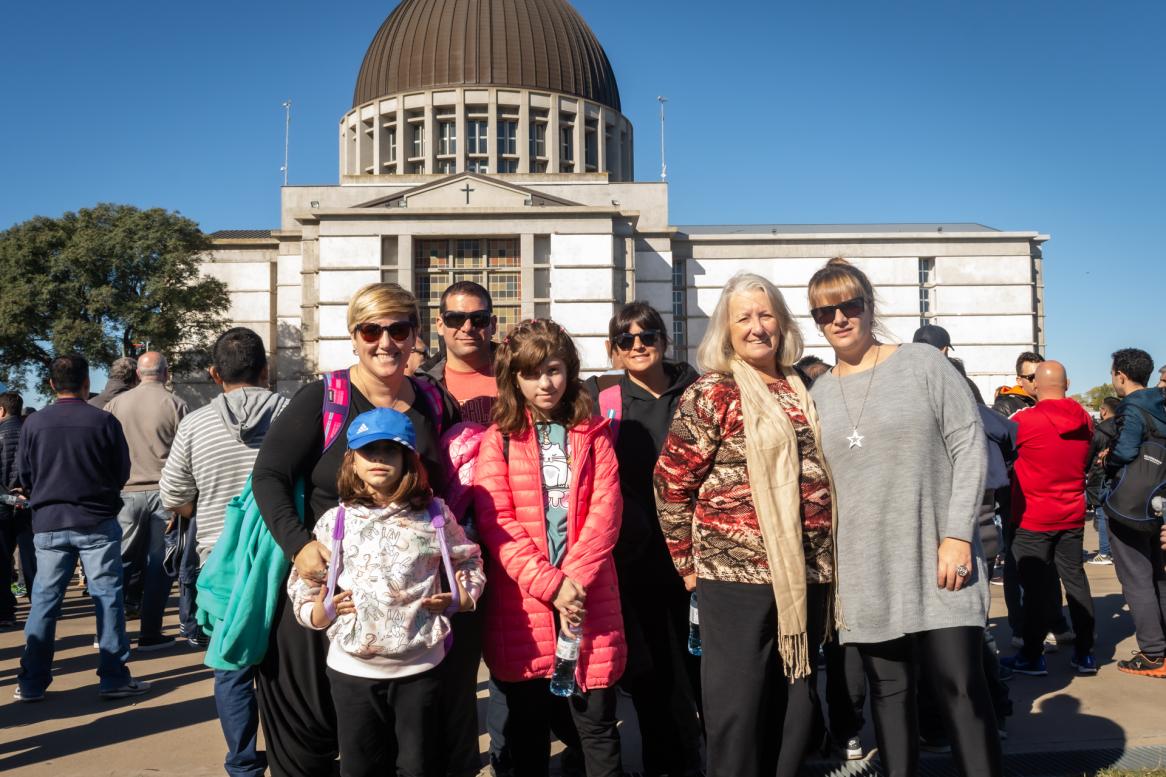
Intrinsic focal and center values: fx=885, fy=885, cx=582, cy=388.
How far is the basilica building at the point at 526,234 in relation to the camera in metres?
39.4

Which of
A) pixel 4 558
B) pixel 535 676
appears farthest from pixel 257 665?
pixel 4 558

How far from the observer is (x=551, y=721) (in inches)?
143

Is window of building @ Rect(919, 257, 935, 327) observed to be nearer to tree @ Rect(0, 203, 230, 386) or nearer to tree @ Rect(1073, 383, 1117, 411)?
tree @ Rect(1073, 383, 1117, 411)

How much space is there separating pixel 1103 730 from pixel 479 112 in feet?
168

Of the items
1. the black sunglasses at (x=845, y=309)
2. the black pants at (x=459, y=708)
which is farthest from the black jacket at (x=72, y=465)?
the black sunglasses at (x=845, y=309)

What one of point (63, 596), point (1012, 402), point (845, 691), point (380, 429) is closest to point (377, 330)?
point (380, 429)

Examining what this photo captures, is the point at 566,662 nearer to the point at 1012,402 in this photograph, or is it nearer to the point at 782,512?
the point at 782,512

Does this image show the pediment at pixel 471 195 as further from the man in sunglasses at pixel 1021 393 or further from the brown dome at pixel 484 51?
the man in sunglasses at pixel 1021 393

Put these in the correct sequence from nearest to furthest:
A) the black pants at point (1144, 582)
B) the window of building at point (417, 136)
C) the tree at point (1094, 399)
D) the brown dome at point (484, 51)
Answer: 1. the black pants at point (1144, 582)
2. the tree at point (1094, 399)
3. the window of building at point (417, 136)
4. the brown dome at point (484, 51)

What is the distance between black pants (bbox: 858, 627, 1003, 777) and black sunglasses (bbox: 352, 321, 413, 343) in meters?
2.15

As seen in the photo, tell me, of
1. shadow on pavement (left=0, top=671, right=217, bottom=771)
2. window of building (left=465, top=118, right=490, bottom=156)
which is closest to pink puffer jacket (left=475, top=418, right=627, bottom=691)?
shadow on pavement (left=0, top=671, right=217, bottom=771)

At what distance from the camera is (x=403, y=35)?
55.1 metres

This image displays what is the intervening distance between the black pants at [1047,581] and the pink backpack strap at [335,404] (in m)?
4.97

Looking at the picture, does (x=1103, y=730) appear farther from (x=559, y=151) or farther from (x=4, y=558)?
(x=559, y=151)
